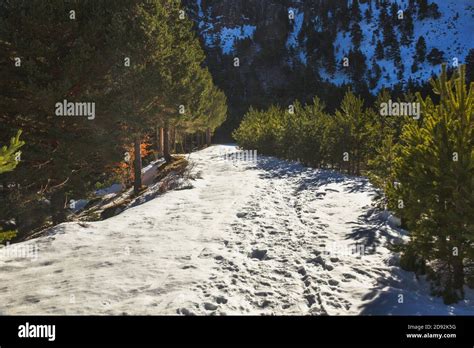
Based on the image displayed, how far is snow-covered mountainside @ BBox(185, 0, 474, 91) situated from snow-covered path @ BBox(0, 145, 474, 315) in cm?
13534

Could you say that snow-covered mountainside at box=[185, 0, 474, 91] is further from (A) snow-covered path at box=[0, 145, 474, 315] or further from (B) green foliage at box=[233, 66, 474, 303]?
(B) green foliage at box=[233, 66, 474, 303]

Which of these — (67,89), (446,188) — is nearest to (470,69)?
(67,89)

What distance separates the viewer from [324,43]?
152 meters

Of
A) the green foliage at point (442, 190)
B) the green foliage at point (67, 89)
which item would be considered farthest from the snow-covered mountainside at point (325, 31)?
the green foliage at point (442, 190)

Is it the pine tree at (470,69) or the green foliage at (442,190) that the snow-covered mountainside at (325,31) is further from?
the green foliage at (442,190)

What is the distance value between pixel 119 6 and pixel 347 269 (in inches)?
660

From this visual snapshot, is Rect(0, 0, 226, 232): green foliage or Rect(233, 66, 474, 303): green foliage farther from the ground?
Rect(0, 0, 226, 232): green foliage

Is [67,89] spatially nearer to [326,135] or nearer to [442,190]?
[442,190]

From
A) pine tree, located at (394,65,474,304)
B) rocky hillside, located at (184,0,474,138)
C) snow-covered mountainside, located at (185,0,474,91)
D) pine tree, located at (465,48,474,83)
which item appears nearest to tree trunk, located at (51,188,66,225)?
pine tree, located at (394,65,474,304)

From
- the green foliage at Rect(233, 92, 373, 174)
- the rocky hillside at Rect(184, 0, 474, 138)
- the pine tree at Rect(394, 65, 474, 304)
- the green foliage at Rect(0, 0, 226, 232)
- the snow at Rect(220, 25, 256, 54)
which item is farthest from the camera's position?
the snow at Rect(220, 25, 256, 54)

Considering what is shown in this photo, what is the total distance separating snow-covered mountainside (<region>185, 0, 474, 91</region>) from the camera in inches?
5620

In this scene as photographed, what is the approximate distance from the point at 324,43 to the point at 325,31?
808cm
